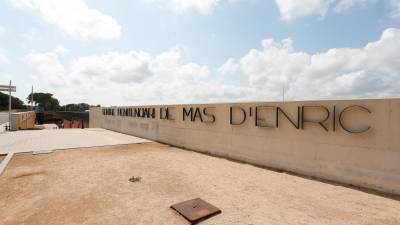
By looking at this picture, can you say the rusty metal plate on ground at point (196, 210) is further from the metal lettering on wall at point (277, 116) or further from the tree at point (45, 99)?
the tree at point (45, 99)

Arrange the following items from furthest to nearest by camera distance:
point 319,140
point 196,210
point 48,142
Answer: point 48,142
point 319,140
point 196,210

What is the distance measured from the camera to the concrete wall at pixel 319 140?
5810 mm

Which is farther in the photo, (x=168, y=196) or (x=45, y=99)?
(x=45, y=99)

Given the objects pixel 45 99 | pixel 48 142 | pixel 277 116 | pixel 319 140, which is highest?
pixel 45 99

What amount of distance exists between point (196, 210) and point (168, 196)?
1.10 meters

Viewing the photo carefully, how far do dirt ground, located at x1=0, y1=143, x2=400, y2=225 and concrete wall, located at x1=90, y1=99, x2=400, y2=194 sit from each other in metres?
0.61

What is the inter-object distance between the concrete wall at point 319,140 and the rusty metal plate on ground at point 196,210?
4.19m

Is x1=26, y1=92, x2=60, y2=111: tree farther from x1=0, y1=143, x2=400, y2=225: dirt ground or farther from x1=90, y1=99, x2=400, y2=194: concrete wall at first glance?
x1=90, y1=99, x2=400, y2=194: concrete wall

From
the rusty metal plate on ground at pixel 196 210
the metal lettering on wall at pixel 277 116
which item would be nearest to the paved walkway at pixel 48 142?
the metal lettering on wall at pixel 277 116

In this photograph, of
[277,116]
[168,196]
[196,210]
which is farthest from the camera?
[277,116]

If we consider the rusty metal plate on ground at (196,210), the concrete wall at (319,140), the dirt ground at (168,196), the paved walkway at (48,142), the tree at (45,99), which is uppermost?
the tree at (45,99)

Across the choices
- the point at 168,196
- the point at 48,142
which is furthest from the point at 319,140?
the point at 48,142

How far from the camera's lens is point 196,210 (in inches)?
177

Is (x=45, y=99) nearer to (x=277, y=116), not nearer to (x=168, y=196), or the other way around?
(x=277, y=116)
